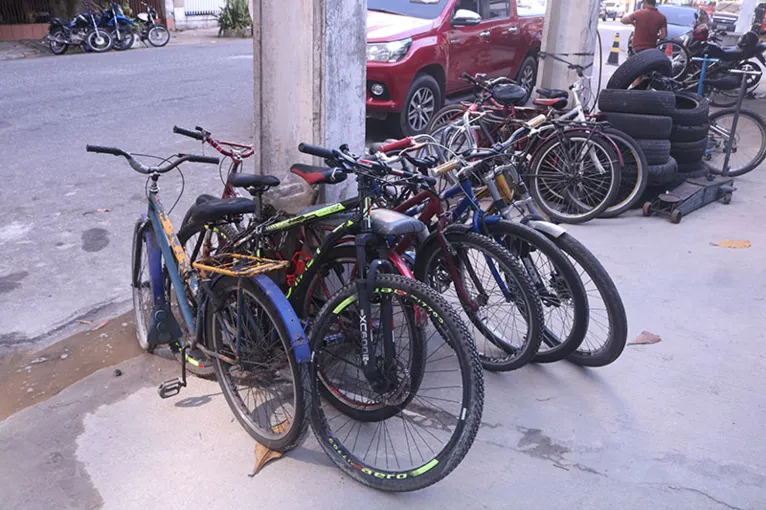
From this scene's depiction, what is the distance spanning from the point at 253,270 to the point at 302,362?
0.42 m

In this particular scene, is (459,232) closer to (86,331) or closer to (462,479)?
(462,479)

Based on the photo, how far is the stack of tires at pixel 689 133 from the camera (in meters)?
6.04

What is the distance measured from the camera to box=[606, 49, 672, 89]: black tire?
20.3ft

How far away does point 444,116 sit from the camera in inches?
296

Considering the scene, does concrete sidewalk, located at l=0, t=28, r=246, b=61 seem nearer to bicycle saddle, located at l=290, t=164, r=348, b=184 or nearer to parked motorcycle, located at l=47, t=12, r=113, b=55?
parked motorcycle, located at l=47, t=12, r=113, b=55

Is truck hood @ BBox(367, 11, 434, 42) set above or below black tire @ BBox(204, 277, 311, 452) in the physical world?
above

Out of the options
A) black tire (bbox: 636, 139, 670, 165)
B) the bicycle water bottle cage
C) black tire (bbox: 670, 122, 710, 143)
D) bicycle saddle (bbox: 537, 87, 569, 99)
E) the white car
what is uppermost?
the white car

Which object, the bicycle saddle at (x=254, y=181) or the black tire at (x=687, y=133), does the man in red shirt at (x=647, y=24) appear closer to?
the black tire at (x=687, y=133)

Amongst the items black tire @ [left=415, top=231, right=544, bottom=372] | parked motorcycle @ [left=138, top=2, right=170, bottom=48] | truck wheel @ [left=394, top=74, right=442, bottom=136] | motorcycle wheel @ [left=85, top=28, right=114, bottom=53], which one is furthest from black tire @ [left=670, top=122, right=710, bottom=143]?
parked motorcycle @ [left=138, top=2, right=170, bottom=48]

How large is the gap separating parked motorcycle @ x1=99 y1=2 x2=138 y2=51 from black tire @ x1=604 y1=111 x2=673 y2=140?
48.5 feet

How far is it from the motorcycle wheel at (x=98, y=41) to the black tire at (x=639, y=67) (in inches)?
556

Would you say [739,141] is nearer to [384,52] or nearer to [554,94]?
[554,94]

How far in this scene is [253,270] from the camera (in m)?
2.65

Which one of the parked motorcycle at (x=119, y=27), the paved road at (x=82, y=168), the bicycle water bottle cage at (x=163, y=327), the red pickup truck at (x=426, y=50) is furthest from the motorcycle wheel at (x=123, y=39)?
the bicycle water bottle cage at (x=163, y=327)
